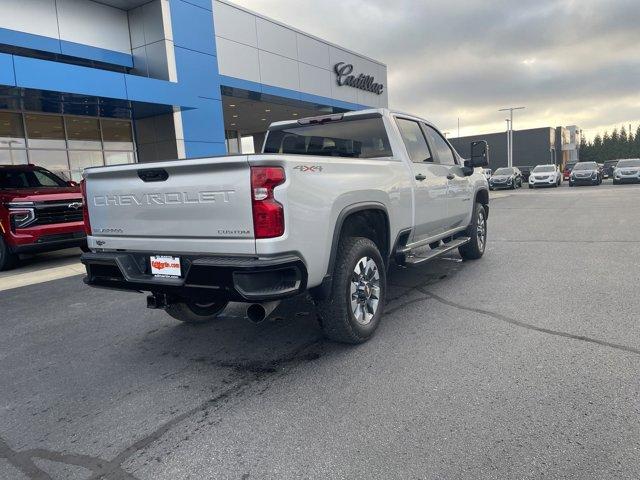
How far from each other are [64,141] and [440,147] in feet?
46.7

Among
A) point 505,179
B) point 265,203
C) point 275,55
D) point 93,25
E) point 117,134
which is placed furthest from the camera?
point 505,179

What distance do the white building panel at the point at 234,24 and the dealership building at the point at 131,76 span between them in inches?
1.5

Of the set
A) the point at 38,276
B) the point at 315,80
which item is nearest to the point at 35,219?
the point at 38,276

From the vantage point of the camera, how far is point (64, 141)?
15.8m

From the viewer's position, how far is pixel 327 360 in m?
3.63

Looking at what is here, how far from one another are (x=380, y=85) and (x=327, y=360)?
969 inches

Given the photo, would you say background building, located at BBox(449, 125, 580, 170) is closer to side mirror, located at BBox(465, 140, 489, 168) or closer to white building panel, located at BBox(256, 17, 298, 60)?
white building panel, located at BBox(256, 17, 298, 60)

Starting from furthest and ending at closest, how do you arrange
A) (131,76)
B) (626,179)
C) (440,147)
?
1. (626,179)
2. (131,76)
3. (440,147)

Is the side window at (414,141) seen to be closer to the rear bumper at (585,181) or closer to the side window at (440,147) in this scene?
the side window at (440,147)

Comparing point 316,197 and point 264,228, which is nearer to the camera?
point 264,228

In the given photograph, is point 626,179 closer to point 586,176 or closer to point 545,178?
point 586,176

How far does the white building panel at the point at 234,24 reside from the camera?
16511 millimetres

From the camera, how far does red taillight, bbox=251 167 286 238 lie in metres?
2.99

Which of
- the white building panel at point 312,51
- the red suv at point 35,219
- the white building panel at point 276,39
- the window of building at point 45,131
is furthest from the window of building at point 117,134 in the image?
the red suv at point 35,219
